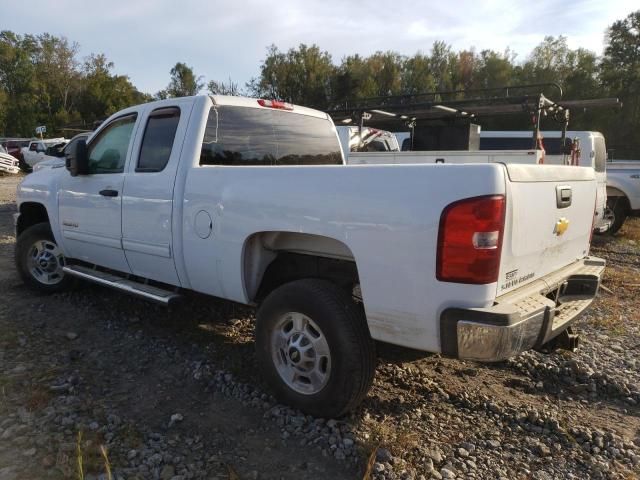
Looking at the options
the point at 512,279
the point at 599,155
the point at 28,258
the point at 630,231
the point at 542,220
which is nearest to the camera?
the point at 512,279

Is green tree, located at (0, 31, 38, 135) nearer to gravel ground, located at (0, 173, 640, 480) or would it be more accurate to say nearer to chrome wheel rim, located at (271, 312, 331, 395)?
gravel ground, located at (0, 173, 640, 480)

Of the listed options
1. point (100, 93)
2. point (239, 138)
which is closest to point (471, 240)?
point (239, 138)

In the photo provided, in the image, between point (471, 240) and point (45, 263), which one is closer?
point (471, 240)

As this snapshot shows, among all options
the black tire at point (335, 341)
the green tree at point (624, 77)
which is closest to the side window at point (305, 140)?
the black tire at point (335, 341)

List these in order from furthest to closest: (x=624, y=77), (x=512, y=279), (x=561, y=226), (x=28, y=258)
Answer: (x=624, y=77) < (x=28, y=258) < (x=561, y=226) < (x=512, y=279)

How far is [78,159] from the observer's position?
4.53 m

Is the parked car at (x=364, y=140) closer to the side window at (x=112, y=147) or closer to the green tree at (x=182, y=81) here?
the side window at (x=112, y=147)

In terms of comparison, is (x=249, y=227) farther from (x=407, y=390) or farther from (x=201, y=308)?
(x=201, y=308)

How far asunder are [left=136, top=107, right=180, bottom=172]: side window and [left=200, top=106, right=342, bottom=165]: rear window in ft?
1.13

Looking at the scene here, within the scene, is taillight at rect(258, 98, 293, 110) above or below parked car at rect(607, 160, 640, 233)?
above

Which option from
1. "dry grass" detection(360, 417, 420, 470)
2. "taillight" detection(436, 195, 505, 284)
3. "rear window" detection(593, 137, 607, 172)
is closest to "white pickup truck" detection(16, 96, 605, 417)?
"taillight" detection(436, 195, 505, 284)

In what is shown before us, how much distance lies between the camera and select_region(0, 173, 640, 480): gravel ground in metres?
2.68

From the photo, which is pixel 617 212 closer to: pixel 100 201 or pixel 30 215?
pixel 100 201

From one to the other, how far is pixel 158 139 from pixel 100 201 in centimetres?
88
